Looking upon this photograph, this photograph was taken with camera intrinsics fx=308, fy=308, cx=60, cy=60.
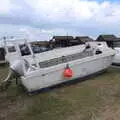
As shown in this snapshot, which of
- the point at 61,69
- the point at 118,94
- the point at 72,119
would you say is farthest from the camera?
the point at 61,69

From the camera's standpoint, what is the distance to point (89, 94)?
33.0 ft

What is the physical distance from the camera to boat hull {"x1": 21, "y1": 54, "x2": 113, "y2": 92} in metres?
10.7

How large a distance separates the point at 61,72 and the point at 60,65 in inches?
11.3

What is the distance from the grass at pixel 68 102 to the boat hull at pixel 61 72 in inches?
12.3

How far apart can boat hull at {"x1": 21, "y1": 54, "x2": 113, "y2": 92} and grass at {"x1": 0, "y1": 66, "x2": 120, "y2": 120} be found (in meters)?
0.31

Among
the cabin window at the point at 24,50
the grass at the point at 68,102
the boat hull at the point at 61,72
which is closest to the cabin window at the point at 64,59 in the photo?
the boat hull at the point at 61,72

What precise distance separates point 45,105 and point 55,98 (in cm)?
88

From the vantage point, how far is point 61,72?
11.6 meters

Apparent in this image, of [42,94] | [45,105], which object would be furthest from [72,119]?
[42,94]

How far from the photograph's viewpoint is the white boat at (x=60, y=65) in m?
10.8

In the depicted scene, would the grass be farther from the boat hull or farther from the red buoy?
the red buoy

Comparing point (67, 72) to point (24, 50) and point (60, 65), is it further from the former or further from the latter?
point (24, 50)

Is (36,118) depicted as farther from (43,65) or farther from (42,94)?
(43,65)

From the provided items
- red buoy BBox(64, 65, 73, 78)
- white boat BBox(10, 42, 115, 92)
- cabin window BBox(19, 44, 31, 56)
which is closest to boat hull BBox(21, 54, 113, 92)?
white boat BBox(10, 42, 115, 92)
